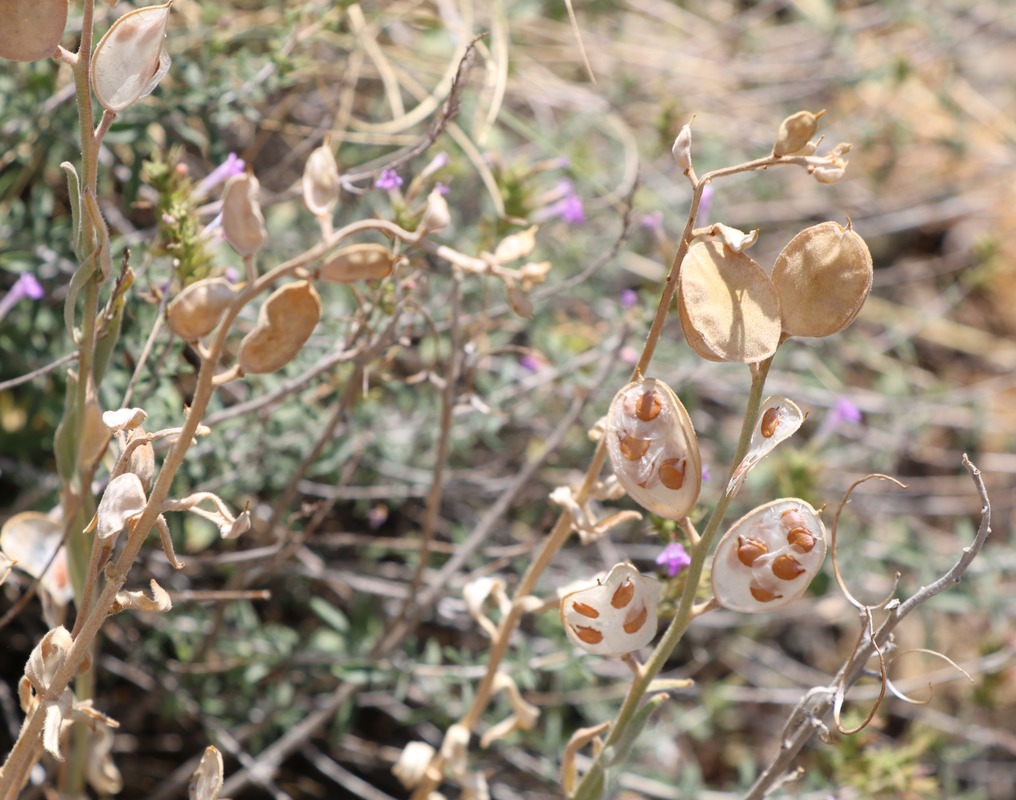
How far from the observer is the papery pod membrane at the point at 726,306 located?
761 mm

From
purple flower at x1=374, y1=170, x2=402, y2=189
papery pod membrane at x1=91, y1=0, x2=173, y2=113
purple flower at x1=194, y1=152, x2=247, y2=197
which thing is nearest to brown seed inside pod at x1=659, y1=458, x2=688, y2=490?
papery pod membrane at x1=91, y1=0, x2=173, y2=113

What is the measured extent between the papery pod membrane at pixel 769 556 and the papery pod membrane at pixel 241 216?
421mm

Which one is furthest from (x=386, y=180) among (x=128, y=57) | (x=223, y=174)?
(x=128, y=57)

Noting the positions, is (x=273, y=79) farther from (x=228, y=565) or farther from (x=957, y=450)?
(x=957, y=450)

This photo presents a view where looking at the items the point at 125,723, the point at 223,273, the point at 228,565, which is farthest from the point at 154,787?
the point at 223,273

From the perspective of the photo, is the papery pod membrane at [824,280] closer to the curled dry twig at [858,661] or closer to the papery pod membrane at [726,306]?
the papery pod membrane at [726,306]

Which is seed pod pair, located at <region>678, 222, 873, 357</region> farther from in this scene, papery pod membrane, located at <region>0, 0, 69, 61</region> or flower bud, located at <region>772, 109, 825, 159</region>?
papery pod membrane, located at <region>0, 0, 69, 61</region>

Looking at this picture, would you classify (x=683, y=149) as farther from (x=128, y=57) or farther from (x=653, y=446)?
(x=128, y=57)

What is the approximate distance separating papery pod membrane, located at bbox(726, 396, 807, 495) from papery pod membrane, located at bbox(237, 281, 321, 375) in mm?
325

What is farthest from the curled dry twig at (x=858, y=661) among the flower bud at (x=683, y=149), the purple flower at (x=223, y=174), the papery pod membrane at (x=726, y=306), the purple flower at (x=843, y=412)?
the purple flower at (x=843, y=412)

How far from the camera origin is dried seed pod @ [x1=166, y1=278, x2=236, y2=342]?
681 millimetres

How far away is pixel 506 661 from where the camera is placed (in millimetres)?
1641

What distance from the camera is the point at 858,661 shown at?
92cm

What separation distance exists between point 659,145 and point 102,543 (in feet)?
5.63
